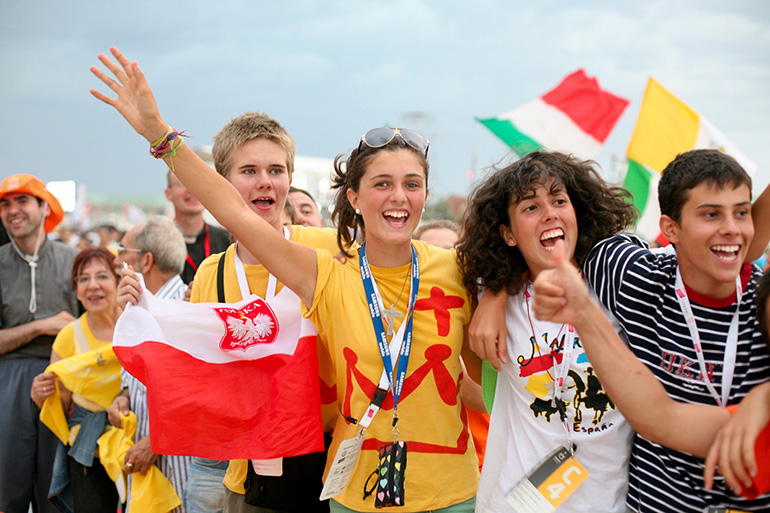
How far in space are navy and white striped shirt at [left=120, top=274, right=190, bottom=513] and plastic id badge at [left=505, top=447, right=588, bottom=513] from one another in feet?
7.68

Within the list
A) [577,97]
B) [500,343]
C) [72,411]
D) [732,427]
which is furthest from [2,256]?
[577,97]

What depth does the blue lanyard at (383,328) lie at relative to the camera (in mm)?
2527

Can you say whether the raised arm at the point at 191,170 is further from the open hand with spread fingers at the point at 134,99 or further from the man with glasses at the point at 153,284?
the man with glasses at the point at 153,284

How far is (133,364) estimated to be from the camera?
2.88 metres

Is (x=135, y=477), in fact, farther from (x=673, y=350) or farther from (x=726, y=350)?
(x=726, y=350)

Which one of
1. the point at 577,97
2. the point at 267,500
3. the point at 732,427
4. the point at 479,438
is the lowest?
the point at 267,500

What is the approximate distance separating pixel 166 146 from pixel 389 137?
0.94 m

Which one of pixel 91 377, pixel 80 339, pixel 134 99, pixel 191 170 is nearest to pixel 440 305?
pixel 191 170

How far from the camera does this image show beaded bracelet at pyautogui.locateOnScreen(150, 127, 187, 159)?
2.49m

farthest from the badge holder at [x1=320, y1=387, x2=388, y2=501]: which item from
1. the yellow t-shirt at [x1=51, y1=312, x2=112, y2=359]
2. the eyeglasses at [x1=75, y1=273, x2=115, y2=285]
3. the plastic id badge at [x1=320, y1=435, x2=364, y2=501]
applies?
the eyeglasses at [x1=75, y1=273, x2=115, y2=285]

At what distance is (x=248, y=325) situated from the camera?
289cm

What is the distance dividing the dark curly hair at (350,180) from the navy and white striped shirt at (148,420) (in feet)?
5.38

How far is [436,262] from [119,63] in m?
1.59

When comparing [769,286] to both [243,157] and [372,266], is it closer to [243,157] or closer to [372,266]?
[372,266]
